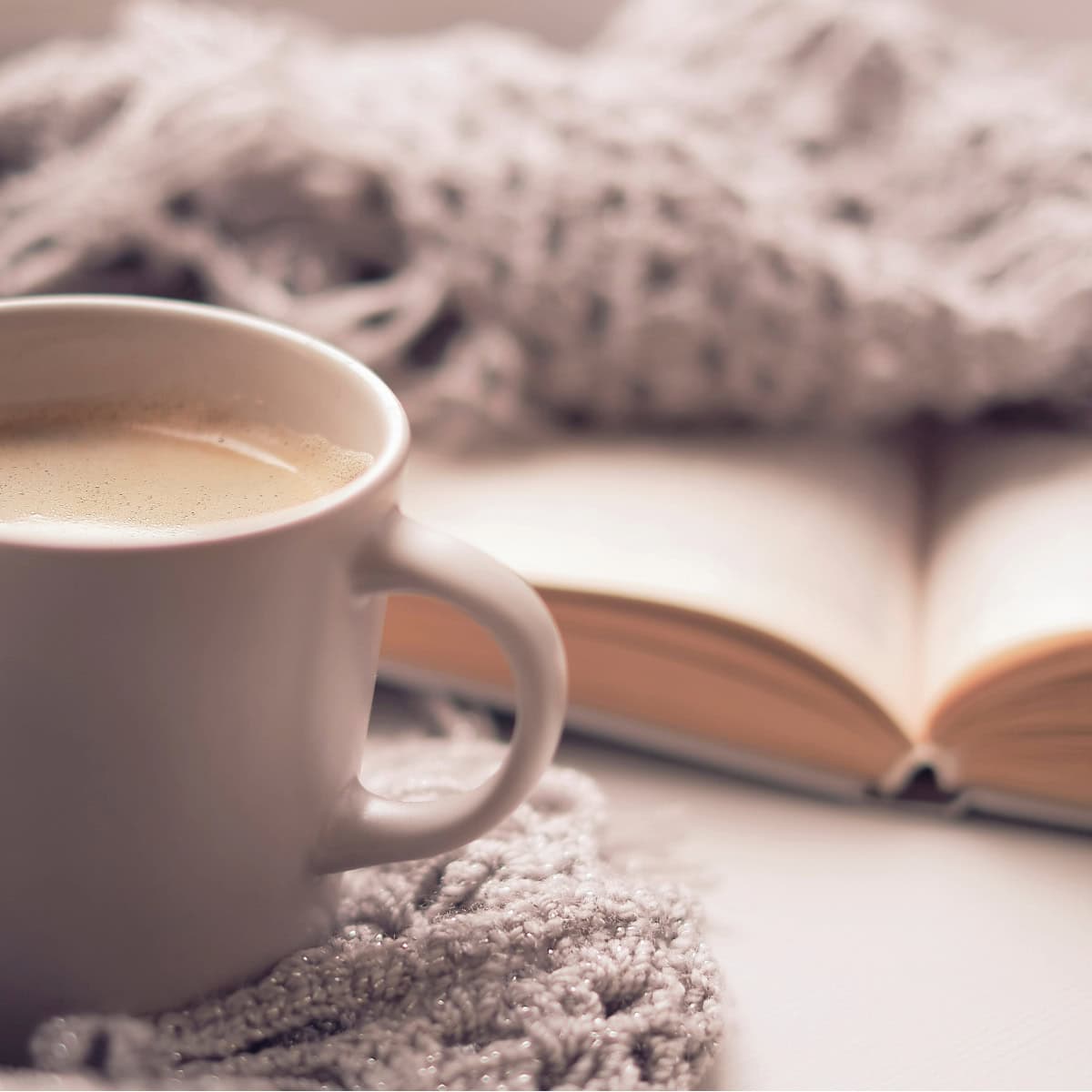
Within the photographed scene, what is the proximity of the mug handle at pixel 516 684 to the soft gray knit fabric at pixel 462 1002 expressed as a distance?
0.14 ft

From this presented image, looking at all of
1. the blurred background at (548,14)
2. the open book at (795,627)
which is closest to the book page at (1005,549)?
the open book at (795,627)

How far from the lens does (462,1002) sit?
0.41 m

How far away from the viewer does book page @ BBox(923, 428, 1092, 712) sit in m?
0.59

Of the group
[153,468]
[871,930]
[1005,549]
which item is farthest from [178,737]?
[1005,549]

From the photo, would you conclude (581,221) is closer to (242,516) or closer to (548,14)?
(242,516)

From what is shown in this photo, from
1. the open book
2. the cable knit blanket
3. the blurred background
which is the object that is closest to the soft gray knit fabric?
the open book

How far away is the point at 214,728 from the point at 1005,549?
1.50 ft

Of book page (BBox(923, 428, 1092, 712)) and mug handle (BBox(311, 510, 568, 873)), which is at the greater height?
book page (BBox(923, 428, 1092, 712))

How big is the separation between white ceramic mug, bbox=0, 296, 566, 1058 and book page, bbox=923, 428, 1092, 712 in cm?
28

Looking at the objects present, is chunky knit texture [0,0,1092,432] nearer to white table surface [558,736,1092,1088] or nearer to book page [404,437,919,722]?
book page [404,437,919,722]

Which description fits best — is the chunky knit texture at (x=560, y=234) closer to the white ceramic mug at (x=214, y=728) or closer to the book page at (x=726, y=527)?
the book page at (x=726, y=527)

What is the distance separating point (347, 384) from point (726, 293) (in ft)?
1.19

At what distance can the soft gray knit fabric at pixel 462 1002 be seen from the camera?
1.28 ft

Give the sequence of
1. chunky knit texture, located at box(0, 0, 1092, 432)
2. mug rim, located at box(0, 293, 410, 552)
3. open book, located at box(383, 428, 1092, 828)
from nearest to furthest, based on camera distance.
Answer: mug rim, located at box(0, 293, 410, 552)
open book, located at box(383, 428, 1092, 828)
chunky knit texture, located at box(0, 0, 1092, 432)
